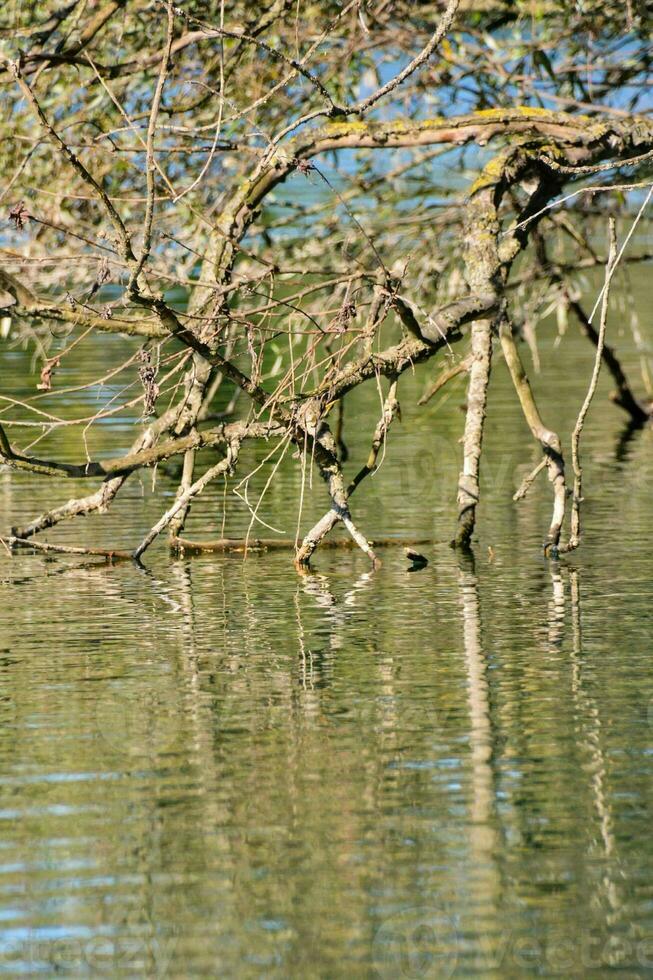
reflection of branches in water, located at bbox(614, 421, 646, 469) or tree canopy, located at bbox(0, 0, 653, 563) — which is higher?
tree canopy, located at bbox(0, 0, 653, 563)

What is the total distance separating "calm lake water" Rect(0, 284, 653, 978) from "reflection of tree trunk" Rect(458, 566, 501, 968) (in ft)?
0.03

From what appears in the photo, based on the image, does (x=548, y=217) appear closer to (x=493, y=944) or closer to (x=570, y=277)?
(x=570, y=277)

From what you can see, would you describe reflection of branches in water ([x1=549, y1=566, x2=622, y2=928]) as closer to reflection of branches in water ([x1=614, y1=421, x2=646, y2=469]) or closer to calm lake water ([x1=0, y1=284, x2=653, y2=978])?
calm lake water ([x1=0, y1=284, x2=653, y2=978])

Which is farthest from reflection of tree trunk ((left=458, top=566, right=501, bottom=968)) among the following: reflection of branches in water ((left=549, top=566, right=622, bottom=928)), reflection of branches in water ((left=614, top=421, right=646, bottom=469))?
reflection of branches in water ((left=614, top=421, right=646, bottom=469))

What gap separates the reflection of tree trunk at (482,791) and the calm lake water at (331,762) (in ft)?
0.03

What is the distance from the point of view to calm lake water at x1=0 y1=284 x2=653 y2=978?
4.43 metres

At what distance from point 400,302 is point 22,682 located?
273cm

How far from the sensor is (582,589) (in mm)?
8680

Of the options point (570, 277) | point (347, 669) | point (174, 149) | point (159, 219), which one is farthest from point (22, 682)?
point (570, 277)

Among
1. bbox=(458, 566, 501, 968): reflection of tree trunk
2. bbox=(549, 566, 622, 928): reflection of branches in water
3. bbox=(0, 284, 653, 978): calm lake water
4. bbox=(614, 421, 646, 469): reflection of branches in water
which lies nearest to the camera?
bbox=(0, 284, 653, 978): calm lake water

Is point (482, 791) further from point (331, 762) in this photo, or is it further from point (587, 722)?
point (587, 722)

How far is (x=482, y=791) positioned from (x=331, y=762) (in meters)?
0.56

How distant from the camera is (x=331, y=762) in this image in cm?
584

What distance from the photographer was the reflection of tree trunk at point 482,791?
15.0 ft
